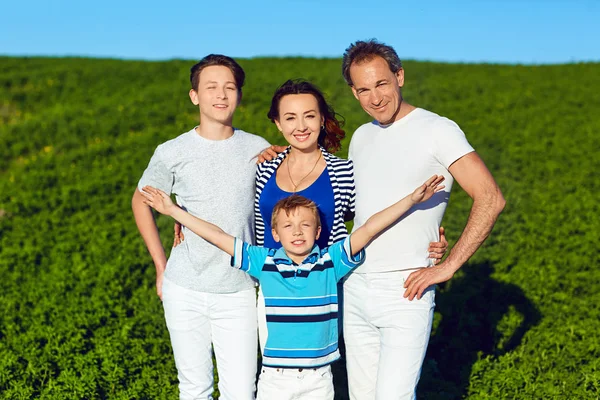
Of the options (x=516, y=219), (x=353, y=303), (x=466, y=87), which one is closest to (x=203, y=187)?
(x=353, y=303)

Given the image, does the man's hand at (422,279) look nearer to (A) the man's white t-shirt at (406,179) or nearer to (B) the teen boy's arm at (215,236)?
(A) the man's white t-shirt at (406,179)

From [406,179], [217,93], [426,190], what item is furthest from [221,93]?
[426,190]

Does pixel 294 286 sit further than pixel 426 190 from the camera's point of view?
Yes

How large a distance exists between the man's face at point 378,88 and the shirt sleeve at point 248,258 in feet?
3.59

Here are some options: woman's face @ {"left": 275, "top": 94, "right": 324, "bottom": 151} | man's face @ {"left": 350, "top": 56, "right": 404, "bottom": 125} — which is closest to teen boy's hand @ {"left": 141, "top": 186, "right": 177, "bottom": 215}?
woman's face @ {"left": 275, "top": 94, "right": 324, "bottom": 151}

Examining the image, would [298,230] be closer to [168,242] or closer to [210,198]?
[210,198]

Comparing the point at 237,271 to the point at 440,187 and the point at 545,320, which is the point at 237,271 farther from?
the point at 545,320

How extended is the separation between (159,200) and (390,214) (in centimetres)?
140

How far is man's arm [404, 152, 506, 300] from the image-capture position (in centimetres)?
388

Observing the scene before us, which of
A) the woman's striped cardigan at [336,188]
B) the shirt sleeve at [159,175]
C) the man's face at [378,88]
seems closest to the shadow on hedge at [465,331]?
the woman's striped cardigan at [336,188]

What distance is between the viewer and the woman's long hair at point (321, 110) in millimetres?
4125

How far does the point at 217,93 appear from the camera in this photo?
13.7ft

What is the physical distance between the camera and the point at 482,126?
59.0 feet

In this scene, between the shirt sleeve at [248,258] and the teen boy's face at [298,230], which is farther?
the shirt sleeve at [248,258]
